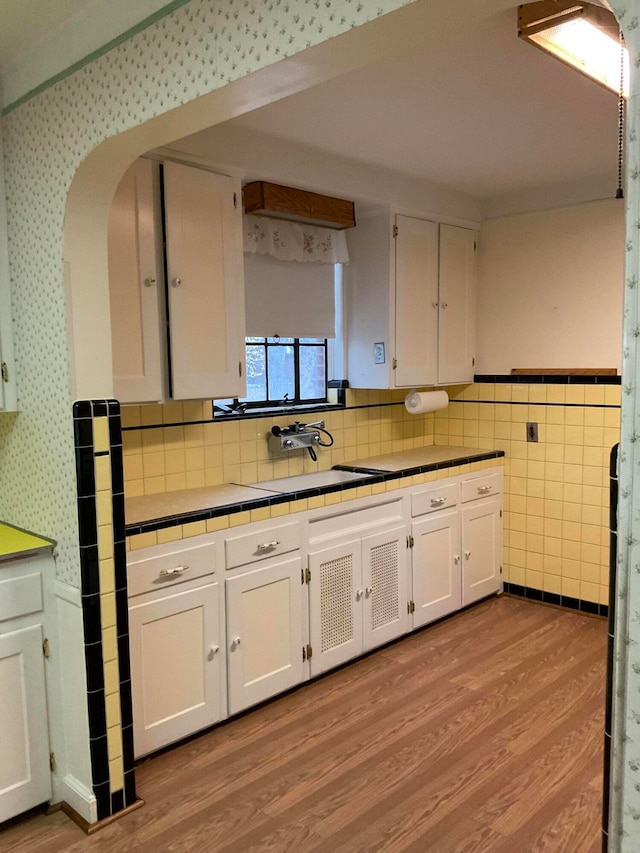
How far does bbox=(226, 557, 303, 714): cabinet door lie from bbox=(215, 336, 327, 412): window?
91cm

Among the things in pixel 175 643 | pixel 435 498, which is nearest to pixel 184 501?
pixel 175 643

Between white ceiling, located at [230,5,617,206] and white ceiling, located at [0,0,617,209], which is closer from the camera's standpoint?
white ceiling, located at [0,0,617,209]

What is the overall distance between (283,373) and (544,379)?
155cm

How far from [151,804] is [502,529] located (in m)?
2.63

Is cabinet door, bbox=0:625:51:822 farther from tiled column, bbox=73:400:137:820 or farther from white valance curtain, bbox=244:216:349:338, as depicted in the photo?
white valance curtain, bbox=244:216:349:338

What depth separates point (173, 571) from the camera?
243 cm

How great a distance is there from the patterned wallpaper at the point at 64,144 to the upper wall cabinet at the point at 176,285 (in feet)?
1.09

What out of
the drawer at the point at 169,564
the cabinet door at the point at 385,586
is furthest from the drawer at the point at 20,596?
the cabinet door at the point at 385,586

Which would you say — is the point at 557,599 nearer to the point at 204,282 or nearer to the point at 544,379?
the point at 544,379

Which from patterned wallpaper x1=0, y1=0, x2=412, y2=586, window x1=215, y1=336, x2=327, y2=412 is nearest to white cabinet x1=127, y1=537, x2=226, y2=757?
patterned wallpaper x1=0, y1=0, x2=412, y2=586

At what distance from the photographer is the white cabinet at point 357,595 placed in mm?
2975

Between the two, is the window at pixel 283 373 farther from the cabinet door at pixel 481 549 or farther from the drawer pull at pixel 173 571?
the cabinet door at pixel 481 549

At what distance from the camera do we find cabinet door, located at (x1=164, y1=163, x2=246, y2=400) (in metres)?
2.64

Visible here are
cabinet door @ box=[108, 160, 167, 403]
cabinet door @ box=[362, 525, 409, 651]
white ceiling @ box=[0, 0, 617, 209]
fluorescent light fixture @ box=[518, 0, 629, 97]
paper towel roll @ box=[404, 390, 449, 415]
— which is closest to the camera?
fluorescent light fixture @ box=[518, 0, 629, 97]
